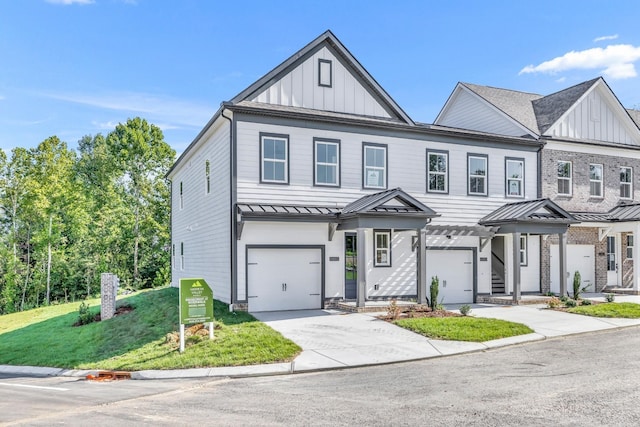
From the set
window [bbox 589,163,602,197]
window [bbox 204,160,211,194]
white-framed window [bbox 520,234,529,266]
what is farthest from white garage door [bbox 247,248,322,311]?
window [bbox 589,163,602,197]

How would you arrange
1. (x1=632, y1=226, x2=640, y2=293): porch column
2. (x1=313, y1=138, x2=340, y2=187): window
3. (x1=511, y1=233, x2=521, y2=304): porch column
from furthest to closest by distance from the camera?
(x1=632, y1=226, x2=640, y2=293): porch column
(x1=511, y1=233, x2=521, y2=304): porch column
(x1=313, y1=138, x2=340, y2=187): window

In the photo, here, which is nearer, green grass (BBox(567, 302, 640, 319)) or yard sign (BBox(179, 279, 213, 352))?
yard sign (BBox(179, 279, 213, 352))

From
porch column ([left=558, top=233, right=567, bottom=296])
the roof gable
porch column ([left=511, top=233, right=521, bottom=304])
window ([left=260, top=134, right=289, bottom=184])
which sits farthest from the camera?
porch column ([left=558, top=233, right=567, bottom=296])

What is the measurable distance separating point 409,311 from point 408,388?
767 centimetres

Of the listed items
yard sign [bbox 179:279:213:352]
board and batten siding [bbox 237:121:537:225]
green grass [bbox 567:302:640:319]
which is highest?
board and batten siding [bbox 237:121:537:225]

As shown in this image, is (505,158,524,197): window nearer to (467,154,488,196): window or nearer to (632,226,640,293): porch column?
(467,154,488,196): window

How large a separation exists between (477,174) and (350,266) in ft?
21.7

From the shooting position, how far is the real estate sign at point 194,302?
12180mm

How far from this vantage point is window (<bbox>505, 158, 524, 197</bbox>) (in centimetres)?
2091

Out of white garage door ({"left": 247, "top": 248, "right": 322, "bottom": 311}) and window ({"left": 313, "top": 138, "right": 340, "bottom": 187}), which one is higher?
window ({"left": 313, "top": 138, "right": 340, "bottom": 187})

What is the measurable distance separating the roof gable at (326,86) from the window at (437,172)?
5.60ft

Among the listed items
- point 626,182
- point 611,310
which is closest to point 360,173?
point 611,310

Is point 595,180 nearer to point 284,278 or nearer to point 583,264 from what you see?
point 583,264

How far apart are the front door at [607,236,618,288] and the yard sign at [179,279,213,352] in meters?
19.4
